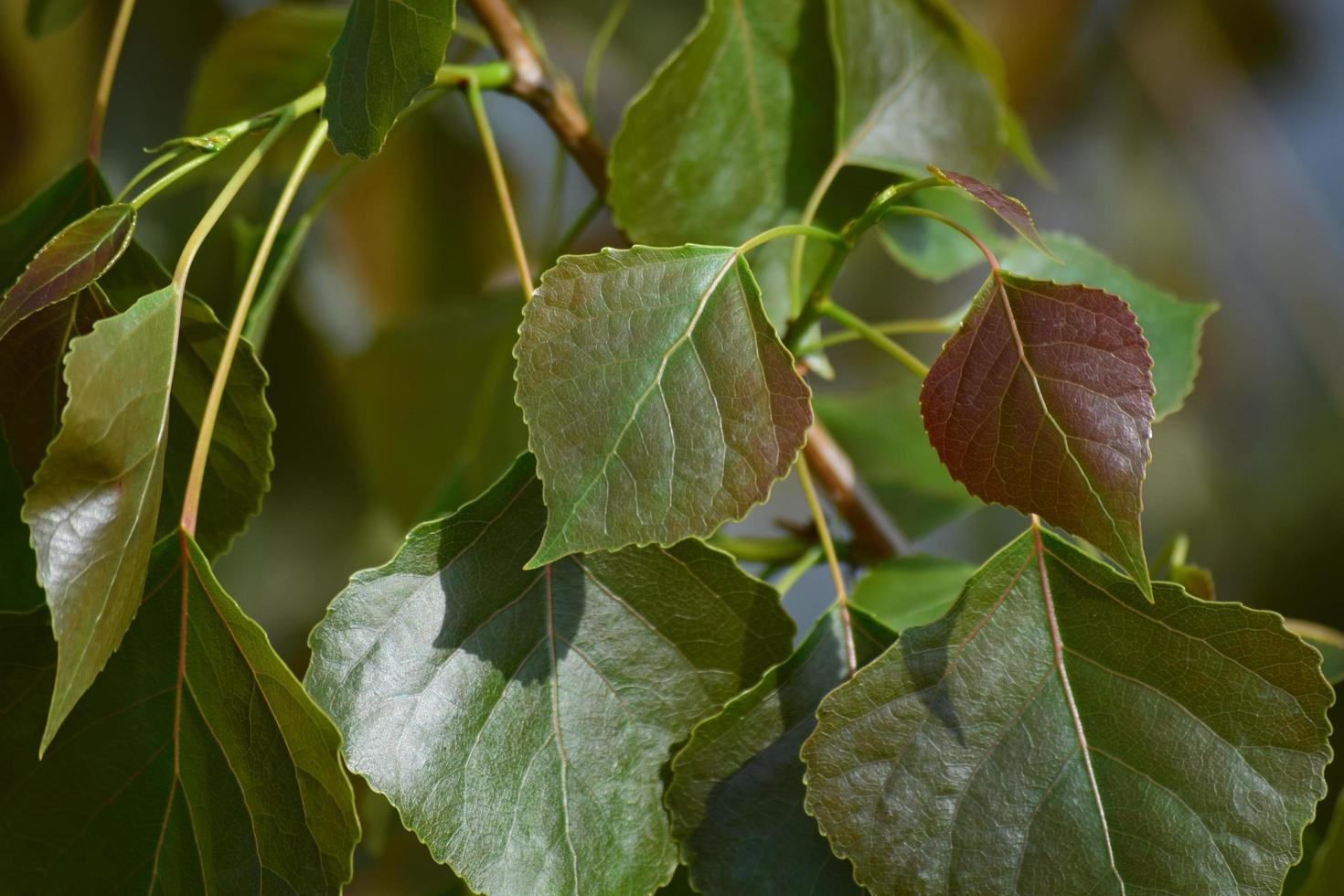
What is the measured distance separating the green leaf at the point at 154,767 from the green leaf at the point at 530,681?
0.03m

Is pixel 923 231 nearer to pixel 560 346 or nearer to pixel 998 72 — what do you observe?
pixel 998 72

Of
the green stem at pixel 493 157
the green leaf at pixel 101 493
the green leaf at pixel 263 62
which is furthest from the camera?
the green leaf at pixel 263 62

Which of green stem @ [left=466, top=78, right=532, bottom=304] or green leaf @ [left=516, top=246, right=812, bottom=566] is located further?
green stem @ [left=466, top=78, right=532, bottom=304]

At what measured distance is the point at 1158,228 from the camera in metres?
1.86

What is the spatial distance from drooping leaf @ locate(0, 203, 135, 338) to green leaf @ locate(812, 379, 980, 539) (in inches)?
13.6

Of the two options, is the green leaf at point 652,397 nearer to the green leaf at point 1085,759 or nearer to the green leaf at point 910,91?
the green leaf at point 1085,759

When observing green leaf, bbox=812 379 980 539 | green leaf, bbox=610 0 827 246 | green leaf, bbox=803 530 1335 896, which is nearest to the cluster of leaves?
green leaf, bbox=803 530 1335 896

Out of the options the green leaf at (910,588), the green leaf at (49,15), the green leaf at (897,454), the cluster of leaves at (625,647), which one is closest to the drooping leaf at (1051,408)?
the cluster of leaves at (625,647)

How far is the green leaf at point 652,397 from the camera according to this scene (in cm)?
25

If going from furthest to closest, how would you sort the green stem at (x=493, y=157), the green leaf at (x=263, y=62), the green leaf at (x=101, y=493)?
the green leaf at (x=263, y=62) < the green stem at (x=493, y=157) < the green leaf at (x=101, y=493)

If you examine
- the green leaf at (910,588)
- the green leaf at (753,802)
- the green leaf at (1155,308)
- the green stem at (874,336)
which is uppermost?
the green stem at (874,336)

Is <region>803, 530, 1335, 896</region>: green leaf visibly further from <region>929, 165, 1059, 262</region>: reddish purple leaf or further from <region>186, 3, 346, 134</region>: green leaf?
<region>186, 3, 346, 134</region>: green leaf

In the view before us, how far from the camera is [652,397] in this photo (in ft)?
0.88

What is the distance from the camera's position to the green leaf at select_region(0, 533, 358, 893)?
288mm
